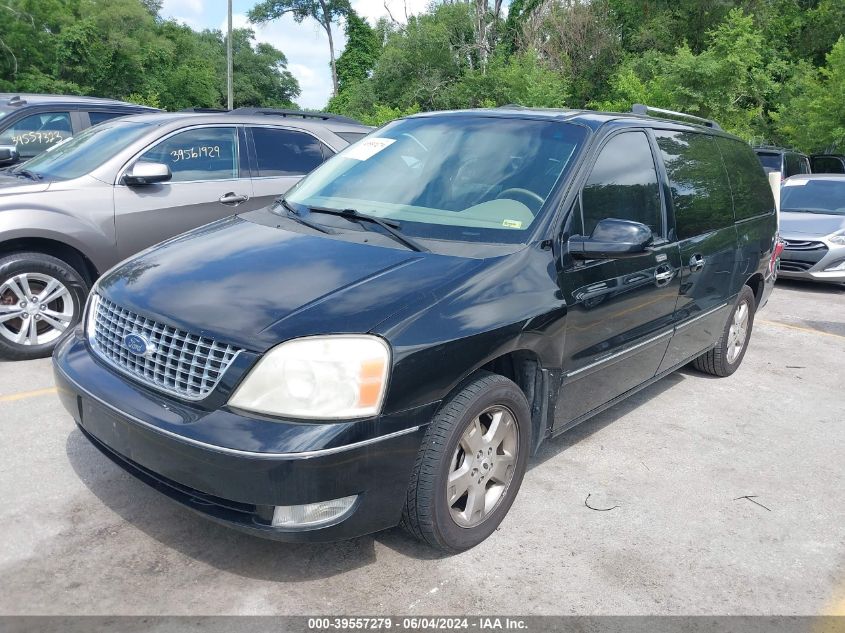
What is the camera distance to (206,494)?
8.67ft

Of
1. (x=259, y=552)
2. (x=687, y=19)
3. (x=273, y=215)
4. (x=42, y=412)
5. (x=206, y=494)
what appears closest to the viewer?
(x=206, y=494)

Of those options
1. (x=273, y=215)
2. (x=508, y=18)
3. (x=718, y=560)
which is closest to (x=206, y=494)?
(x=273, y=215)

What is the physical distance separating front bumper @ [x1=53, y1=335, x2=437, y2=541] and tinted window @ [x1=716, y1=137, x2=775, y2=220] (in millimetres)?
3443

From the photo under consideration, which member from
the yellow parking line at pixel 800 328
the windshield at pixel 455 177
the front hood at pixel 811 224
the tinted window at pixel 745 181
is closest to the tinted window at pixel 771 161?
the front hood at pixel 811 224

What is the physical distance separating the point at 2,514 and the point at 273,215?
1839mm

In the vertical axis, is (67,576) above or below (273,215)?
below

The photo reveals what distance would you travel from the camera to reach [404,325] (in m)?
2.65

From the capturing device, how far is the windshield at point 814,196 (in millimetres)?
10688

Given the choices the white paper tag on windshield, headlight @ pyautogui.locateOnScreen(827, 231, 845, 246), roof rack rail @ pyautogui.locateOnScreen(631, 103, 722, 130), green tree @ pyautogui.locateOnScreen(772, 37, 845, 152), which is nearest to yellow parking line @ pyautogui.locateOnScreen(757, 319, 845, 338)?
headlight @ pyautogui.locateOnScreen(827, 231, 845, 246)

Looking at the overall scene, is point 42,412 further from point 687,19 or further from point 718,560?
point 687,19

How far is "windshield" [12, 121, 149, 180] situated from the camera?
5.57 metres

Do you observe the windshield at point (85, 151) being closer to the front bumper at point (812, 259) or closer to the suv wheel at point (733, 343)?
the suv wheel at point (733, 343)

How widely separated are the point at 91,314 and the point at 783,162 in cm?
1440

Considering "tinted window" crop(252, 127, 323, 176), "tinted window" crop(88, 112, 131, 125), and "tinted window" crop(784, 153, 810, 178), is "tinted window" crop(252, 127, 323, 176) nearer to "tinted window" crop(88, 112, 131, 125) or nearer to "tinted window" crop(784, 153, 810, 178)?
"tinted window" crop(88, 112, 131, 125)
